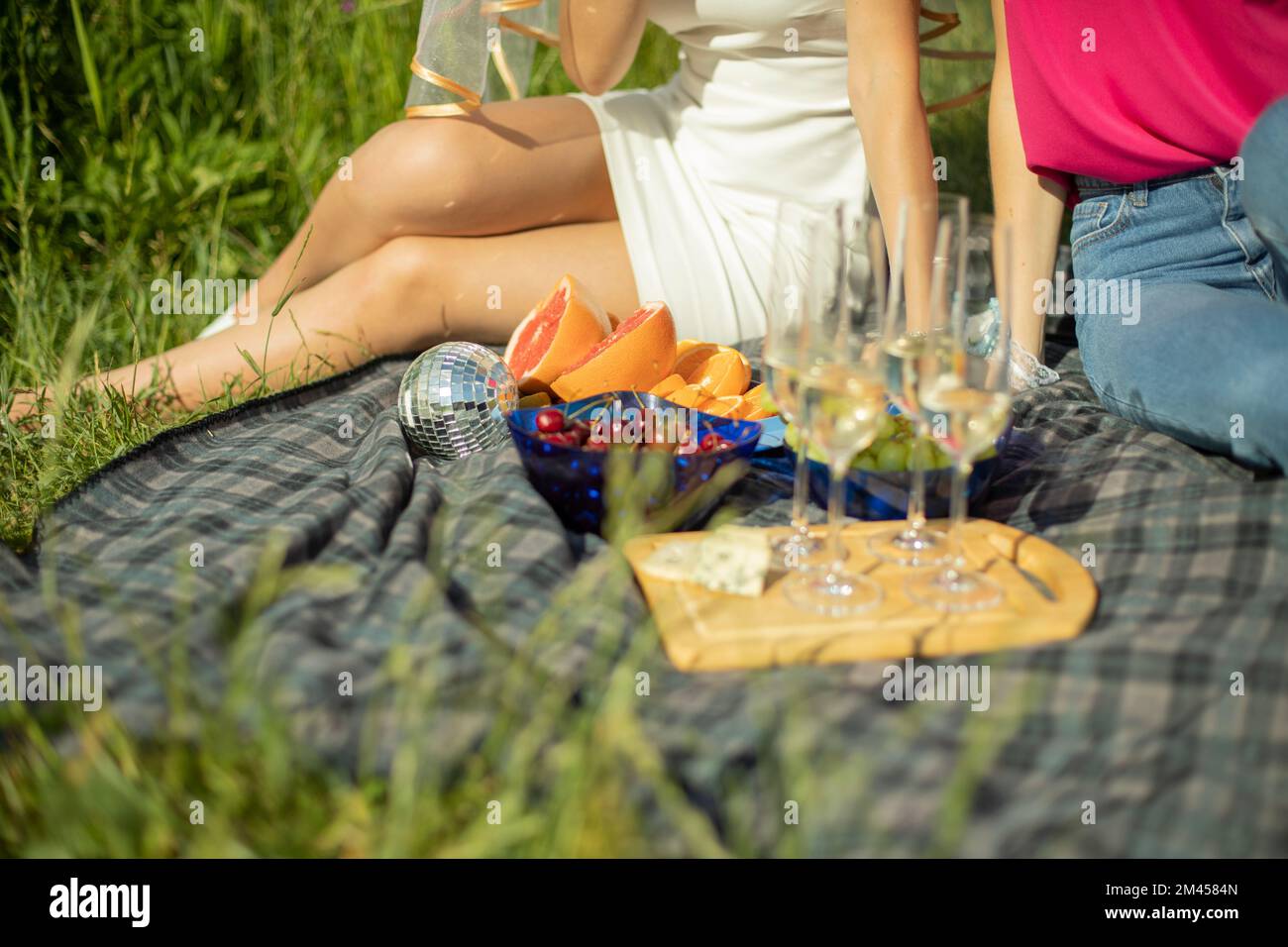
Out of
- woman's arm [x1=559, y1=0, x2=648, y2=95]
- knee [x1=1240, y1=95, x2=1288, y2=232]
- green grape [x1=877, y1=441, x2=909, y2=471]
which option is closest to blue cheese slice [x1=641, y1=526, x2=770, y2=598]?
green grape [x1=877, y1=441, x2=909, y2=471]

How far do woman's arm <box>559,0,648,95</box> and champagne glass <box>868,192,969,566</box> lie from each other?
1.28 meters

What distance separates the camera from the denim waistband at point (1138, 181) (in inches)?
96.5

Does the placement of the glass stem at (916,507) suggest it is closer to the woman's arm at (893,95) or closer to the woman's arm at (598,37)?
the woman's arm at (893,95)

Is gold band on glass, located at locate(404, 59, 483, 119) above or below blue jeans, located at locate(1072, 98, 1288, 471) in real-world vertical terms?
above

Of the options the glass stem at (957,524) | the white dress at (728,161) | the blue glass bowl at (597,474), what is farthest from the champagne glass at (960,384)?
the white dress at (728,161)

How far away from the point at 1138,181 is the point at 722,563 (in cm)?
147

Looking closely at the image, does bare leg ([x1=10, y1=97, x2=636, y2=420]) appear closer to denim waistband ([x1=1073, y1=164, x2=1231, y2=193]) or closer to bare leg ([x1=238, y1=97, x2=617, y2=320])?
bare leg ([x1=238, y1=97, x2=617, y2=320])

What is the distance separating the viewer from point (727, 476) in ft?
6.75

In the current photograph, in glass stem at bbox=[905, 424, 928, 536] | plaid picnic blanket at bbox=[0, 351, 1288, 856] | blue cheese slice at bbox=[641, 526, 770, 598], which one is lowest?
plaid picnic blanket at bbox=[0, 351, 1288, 856]

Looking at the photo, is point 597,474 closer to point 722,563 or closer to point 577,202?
point 722,563

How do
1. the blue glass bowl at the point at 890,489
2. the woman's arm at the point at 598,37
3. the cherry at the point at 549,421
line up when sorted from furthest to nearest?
the woman's arm at the point at 598,37 → the cherry at the point at 549,421 → the blue glass bowl at the point at 890,489

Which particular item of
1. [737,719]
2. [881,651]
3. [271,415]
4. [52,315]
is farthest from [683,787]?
[52,315]

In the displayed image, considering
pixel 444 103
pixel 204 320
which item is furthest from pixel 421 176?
pixel 204 320

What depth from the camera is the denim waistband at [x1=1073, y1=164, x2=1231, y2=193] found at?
245cm
